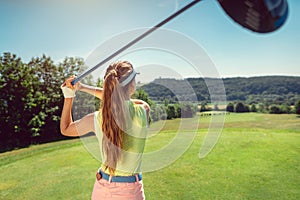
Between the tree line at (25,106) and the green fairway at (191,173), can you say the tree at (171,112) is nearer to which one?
the green fairway at (191,173)

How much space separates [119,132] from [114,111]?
13 centimetres

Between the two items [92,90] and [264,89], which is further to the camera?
[264,89]

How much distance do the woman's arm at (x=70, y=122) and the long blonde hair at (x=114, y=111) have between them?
0.38 feet

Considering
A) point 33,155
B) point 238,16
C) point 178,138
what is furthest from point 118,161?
point 33,155

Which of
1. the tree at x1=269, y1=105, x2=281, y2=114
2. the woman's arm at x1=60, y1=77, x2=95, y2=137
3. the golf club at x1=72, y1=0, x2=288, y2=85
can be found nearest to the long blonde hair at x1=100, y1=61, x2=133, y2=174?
the woman's arm at x1=60, y1=77, x2=95, y2=137

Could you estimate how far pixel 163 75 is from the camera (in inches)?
91.7

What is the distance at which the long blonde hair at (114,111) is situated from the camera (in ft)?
5.32

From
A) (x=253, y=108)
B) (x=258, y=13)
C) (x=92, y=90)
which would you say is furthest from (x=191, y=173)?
(x=253, y=108)

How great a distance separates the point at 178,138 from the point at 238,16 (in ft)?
4.44

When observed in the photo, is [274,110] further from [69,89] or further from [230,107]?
[69,89]

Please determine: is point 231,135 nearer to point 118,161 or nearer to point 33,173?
point 33,173

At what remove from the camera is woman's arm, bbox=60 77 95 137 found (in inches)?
67.9

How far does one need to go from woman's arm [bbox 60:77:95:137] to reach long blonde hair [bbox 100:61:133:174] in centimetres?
12

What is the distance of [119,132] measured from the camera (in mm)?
1650
